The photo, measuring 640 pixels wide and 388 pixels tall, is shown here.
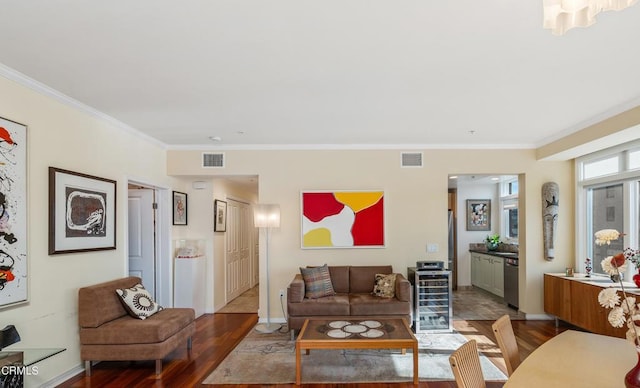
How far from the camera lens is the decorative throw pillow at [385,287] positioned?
4922mm

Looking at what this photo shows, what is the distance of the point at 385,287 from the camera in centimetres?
497

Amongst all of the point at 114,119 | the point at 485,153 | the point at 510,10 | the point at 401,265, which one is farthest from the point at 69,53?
the point at 485,153

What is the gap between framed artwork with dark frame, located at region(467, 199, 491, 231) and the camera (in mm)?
8523

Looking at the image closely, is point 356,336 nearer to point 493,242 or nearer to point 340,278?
point 340,278

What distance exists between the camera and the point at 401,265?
569 centimetres

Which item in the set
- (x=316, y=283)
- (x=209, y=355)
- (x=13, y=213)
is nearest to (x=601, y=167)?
(x=316, y=283)

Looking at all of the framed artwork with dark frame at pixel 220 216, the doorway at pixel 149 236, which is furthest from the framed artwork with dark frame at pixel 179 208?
the framed artwork with dark frame at pixel 220 216

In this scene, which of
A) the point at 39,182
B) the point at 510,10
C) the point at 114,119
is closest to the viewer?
the point at 510,10

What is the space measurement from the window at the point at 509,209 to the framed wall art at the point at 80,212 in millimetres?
7169

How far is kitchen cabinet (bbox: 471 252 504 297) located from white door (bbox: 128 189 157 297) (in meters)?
5.75

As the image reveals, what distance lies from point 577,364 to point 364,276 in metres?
3.51

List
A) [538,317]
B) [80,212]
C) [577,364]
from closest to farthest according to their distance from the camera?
[577,364]
[80,212]
[538,317]

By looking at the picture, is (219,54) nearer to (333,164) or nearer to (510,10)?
(510,10)

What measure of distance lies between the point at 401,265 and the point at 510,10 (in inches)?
162
